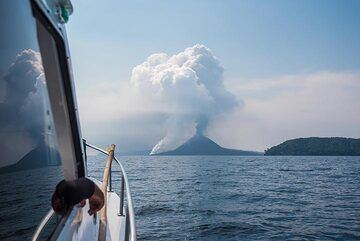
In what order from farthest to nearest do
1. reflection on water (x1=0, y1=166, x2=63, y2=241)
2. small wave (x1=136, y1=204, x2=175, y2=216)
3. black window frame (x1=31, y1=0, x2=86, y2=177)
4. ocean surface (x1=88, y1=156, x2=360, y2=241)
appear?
small wave (x1=136, y1=204, x2=175, y2=216) < ocean surface (x1=88, y1=156, x2=360, y2=241) < black window frame (x1=31, y1=0, x2=86, y2=177) < reflection on water (x1=0, y1=166, x2=63, y2=241)

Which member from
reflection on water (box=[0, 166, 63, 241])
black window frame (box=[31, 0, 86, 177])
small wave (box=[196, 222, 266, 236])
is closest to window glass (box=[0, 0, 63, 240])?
reflection on water (box=[0, 166, 63, 241])

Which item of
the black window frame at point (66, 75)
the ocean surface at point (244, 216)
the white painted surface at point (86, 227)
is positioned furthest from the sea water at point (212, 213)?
the black window frame at point (66, 75)

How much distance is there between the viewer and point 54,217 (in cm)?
289

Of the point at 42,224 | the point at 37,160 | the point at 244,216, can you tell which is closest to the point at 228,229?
the point at 244,216

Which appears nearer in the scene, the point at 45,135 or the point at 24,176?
the point at 24,176

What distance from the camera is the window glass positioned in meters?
1.80

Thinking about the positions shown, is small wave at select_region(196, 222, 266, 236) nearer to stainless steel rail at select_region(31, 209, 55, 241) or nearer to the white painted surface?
the white painted surface

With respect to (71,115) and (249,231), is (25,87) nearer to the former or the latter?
(71,115)

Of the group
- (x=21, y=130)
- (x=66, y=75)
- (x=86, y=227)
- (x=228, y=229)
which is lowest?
(x=228, y=229)

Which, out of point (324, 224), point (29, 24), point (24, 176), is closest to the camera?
point (24, 176)

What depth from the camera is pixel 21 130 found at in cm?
211

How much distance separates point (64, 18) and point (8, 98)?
1756 mm

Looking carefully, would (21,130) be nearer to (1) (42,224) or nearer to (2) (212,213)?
(1) (42,224)

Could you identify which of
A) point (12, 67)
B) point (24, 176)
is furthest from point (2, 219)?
point (12, 67)
